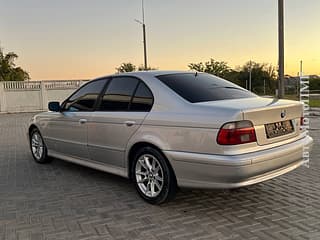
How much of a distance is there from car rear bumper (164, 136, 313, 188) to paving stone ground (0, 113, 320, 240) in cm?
42

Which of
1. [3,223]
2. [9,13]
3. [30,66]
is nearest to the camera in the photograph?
[3,223]

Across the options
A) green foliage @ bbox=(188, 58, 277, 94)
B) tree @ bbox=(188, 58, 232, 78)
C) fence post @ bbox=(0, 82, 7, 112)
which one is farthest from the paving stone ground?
green foliage @ bbox=(188, 58, 277, 94)

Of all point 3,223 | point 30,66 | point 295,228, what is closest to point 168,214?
point 295,228

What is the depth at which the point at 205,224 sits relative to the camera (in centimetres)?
347

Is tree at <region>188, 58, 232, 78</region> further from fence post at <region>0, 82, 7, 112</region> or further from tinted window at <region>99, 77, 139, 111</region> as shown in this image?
tinted window at <region>99, 77, 139, 111</region>

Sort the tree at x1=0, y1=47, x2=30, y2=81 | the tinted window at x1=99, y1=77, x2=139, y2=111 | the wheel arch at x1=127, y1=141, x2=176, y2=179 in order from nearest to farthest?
the wheel arch at x1=127, y1=141, x2=176, y2=179
the tinted window at x1=99, y1=77, x2=139, y2=111
the tree at x1=0, y1=47, x2=30, y2=81

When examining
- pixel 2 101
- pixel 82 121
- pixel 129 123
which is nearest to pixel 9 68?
pixel 2 101

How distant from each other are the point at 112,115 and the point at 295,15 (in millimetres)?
8669

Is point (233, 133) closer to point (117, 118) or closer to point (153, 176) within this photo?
point (153, 176)

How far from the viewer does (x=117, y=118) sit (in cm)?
443

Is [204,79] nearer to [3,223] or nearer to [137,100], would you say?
[137,100]

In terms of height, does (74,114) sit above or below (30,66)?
below

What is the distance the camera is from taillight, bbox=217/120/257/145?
3285 mm

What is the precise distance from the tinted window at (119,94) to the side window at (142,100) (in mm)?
108
